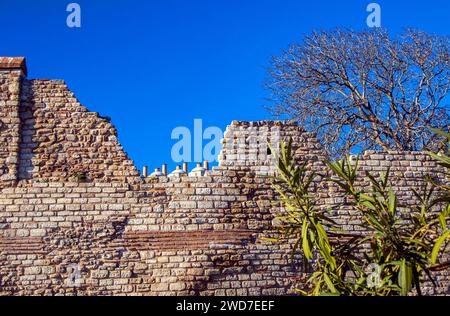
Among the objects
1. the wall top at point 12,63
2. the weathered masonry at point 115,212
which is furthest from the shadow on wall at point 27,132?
the wall top at point 12,63

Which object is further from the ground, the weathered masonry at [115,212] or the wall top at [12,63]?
the wall top at [12,63]

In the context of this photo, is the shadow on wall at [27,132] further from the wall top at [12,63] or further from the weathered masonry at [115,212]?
the wall top at [12,63]

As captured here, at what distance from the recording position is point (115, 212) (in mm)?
9961

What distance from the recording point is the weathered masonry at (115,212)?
31.7 feet

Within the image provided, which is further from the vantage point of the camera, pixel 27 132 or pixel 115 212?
pixel 27 132

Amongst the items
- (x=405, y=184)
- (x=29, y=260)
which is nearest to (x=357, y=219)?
(x=405, y=184)

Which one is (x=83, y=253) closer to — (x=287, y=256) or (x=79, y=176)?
(x=79, y=176)

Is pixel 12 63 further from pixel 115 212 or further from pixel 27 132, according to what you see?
pixel 115 212

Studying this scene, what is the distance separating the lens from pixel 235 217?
1015 cm

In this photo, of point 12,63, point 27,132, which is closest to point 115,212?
point 27,132

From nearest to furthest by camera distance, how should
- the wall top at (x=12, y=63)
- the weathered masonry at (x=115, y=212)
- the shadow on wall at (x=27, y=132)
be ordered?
the weathered masonry at (x=115, y=212) < the shadow on wall at (x=27, y=132) < the wall top at (x=12, y=63)

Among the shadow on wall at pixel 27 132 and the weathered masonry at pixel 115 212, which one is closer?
the weathered masonry at pixel 115 212

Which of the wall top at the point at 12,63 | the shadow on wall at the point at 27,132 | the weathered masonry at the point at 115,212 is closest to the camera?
the weathered masonry at the point at 115,212

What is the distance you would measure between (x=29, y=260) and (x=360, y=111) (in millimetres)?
9370
